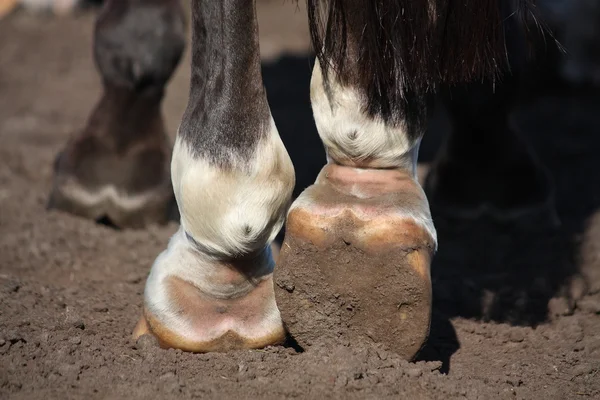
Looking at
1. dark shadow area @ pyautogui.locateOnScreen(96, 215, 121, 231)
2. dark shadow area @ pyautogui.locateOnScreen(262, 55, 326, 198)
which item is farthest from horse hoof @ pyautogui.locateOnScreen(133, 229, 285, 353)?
dark shadow area @ pyautogui.locateOnScreen(262, 55, 326, 198)

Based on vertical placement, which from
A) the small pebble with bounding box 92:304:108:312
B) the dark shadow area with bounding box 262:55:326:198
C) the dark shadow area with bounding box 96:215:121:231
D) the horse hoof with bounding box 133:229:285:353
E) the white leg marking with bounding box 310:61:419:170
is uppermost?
the white leg marking with bounding box 310:61:419:170

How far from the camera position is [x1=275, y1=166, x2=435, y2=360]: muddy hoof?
1343mm

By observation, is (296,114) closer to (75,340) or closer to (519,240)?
(519,240)

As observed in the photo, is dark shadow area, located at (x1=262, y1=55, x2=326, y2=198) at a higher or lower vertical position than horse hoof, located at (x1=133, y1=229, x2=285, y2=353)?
lower

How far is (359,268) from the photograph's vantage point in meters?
1.36

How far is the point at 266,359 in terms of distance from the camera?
4.81ft

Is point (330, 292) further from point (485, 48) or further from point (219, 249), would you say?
point (485, 48)

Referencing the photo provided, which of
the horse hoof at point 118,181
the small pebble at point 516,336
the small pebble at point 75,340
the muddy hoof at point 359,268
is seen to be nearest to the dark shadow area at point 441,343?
the small pebble at point 516,336

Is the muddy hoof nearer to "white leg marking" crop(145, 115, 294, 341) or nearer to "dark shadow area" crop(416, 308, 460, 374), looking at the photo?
"white leg marking" crop(145, 115, 294, 341)

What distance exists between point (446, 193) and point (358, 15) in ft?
3.60

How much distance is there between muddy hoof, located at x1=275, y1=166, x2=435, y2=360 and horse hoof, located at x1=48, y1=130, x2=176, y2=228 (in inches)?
35.7

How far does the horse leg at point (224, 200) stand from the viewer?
1.45 meters

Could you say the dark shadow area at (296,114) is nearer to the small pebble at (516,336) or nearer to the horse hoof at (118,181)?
the horse hoof at (118,181)

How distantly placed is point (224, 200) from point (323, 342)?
0.27 m
